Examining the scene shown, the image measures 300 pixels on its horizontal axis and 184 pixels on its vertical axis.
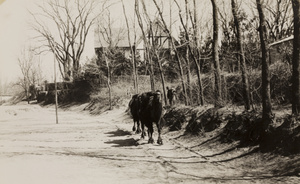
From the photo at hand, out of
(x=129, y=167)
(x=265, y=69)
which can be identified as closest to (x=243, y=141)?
(x=265, y=69)

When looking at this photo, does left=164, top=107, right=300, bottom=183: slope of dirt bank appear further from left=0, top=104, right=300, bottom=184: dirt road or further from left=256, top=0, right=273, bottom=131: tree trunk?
left=256, top=0, right=273, bottom=131: tree trunk

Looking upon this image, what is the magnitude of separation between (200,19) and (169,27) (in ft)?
9.81

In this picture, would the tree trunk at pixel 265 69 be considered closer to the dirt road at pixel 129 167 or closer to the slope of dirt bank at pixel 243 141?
the slope of dirt bank at pixel 243 141

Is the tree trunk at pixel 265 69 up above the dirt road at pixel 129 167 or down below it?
above

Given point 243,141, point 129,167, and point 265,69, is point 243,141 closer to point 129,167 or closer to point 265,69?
point 265,69

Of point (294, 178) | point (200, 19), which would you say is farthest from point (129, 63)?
point (294, 178)

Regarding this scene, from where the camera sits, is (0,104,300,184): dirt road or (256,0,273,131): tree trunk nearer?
(0,104,300,184): dirt road

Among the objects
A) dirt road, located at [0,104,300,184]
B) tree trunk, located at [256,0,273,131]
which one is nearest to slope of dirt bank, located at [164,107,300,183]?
dirt road, located at [0,104,300,184]

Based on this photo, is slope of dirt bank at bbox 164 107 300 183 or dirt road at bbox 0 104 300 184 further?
slope of dirt bank at bbox 164 107 300 183

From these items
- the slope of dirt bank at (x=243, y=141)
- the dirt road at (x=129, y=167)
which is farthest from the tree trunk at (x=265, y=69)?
the dirt road at (x=129, y=167)

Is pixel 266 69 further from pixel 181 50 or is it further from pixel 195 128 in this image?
pixel 181 50

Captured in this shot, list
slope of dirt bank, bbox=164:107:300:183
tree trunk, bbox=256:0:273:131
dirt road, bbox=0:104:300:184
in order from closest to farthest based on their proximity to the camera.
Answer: dirt road, bbox=0:104:300:184 < slope of dirt bank, bbox=164:107:300:183 < tree trunk, bbox=256:0:273:131

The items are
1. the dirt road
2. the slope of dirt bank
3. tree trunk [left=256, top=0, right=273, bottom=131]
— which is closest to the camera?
the dirt road

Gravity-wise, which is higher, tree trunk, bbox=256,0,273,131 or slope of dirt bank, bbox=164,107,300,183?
tree trunk, bbox=256,0,273,131
